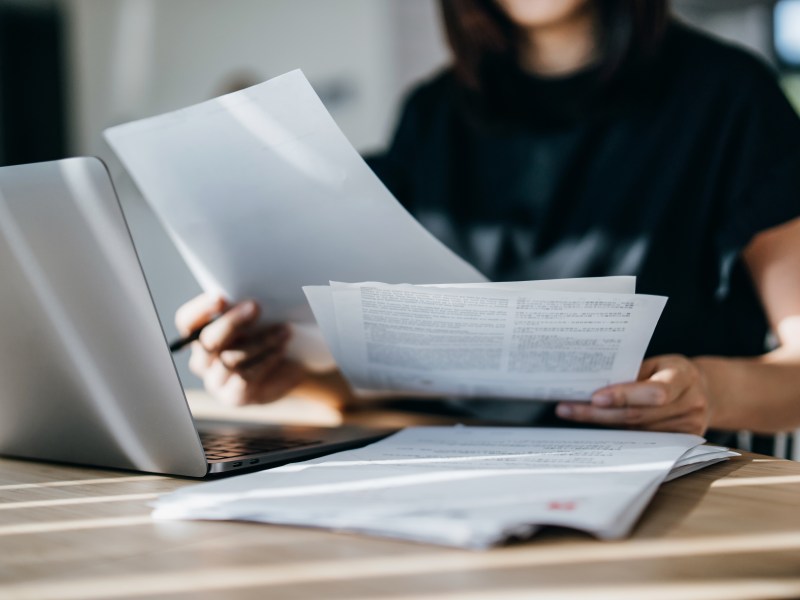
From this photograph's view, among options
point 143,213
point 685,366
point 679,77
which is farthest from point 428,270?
point 143,213

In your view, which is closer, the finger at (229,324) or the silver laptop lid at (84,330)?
the silver laptop lid at (84,330)

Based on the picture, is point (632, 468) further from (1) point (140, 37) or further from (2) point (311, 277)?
(1) point (140, 37)

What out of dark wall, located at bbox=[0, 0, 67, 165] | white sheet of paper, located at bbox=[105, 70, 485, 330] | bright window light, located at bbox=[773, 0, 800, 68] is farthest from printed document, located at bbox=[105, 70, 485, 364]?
dark wall, located at bbox=[0, 0, 67, 165]

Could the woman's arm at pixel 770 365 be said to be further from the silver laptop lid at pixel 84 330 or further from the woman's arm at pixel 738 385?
the silver laptop lid at pixel 84 330

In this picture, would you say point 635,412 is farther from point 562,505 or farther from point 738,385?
point 562,505

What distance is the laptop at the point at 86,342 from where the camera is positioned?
54cm

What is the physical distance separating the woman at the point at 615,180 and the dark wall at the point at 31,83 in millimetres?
2892

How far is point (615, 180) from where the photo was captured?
110 centimetres

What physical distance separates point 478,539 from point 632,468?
0.16 metres

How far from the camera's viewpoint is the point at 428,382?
0.77 metres

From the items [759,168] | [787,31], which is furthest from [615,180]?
[787,31]

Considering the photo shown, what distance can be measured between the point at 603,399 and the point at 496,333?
0.41 ft

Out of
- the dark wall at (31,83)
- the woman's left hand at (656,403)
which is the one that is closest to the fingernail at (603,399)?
the woman's left hand at (656,403)

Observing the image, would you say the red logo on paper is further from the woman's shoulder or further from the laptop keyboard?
the woman's shoulder
